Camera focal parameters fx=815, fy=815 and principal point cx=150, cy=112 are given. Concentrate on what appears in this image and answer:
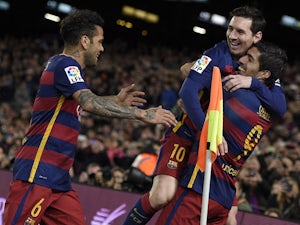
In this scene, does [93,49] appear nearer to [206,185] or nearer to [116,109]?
[116,109]

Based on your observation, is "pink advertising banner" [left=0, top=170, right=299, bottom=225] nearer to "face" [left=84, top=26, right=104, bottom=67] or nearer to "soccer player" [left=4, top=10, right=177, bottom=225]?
"soccer player" [left=4, top=10, right=177, bottom=225]

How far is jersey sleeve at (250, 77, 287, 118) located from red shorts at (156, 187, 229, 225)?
2.93 feet

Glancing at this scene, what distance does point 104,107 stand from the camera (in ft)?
20.5

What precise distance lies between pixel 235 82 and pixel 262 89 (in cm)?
34

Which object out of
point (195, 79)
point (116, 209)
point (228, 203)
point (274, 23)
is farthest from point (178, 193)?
point (274, 23)

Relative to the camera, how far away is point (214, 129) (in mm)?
5676

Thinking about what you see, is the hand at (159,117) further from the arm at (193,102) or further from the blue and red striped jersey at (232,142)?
the blue and red striped jersey at (232,142)

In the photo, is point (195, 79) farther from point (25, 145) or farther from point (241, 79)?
point (25, 145)

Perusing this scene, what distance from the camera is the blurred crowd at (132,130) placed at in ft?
33.3

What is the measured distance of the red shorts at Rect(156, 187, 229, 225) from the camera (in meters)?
6.46

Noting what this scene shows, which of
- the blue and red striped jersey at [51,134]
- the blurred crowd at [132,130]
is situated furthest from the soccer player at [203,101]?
the blue and red striped jersey at [51,134]

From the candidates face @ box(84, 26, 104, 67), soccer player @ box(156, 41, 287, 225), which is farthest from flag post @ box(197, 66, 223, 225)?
face @ box(84, 26, 104, 67)

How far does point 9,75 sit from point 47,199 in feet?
50.6

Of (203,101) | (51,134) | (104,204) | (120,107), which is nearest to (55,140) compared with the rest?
(51,134)
